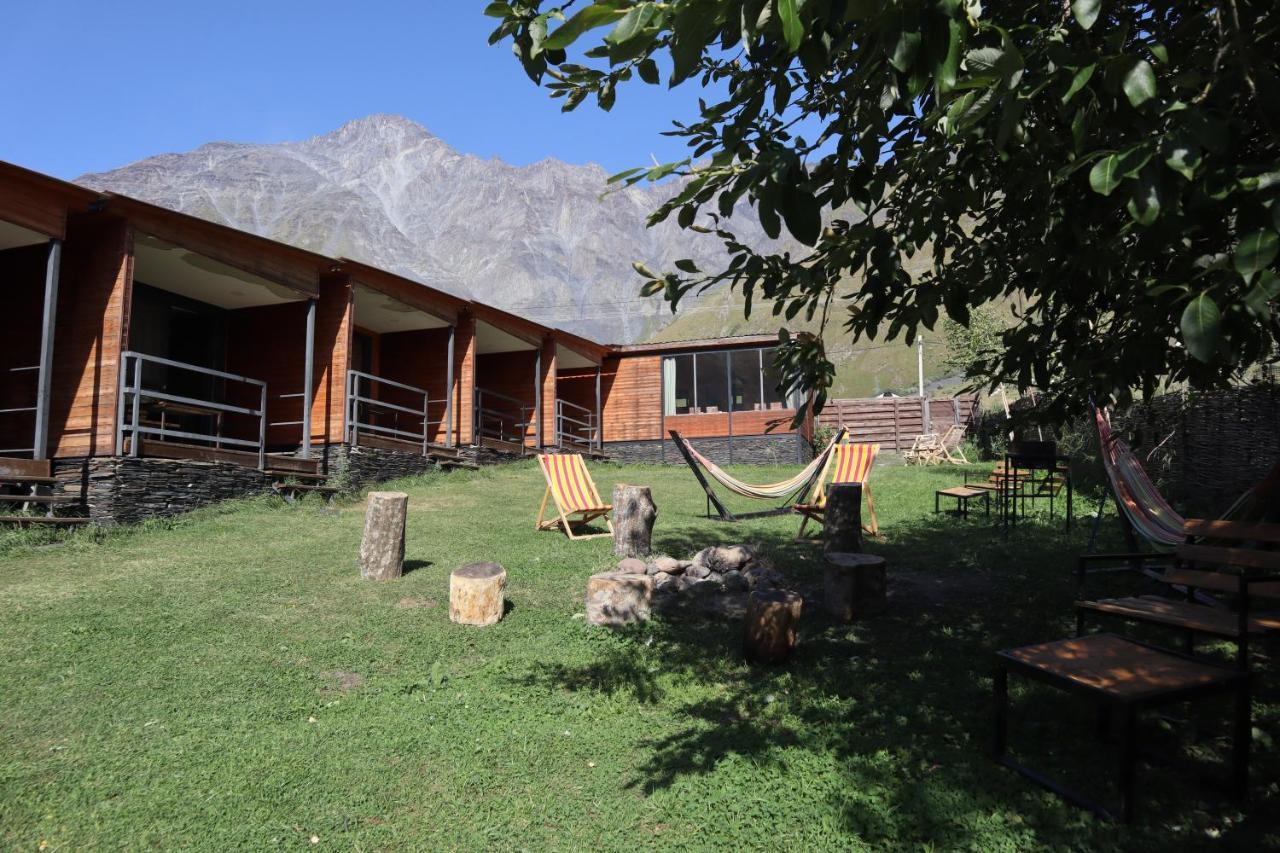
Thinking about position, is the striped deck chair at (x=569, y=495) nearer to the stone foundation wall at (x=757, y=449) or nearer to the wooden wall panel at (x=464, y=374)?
the wooden wall panel at (x=464, y=374)

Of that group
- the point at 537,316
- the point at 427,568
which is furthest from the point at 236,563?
the point at 537,316

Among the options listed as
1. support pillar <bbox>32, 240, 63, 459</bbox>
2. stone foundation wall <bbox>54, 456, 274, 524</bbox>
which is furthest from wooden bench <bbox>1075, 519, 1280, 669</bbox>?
support pillar <bbox>32, 240, 63, 459</bbox>

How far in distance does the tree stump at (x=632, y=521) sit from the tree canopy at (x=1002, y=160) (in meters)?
3.57

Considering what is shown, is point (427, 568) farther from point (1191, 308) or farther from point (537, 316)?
point (537, 316)

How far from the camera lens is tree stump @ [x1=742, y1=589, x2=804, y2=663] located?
3.78m

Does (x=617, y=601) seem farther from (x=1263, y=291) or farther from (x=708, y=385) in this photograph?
(x=708, y=385)

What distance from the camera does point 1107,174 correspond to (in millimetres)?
1343

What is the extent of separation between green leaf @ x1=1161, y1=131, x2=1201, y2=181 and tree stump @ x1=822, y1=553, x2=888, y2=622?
347 cm

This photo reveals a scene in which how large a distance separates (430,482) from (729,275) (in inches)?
392

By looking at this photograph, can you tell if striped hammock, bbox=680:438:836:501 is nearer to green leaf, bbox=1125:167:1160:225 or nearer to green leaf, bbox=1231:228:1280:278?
green leaf, bbox=1125:167:1160:225

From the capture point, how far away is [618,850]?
2.27 metres

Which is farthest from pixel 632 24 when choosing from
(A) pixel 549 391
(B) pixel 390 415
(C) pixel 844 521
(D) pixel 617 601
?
(A) pixel 549 391

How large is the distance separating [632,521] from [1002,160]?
4514 mm

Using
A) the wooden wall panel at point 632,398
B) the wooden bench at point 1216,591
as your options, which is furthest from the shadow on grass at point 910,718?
the wooden wall panel at point 632,398
